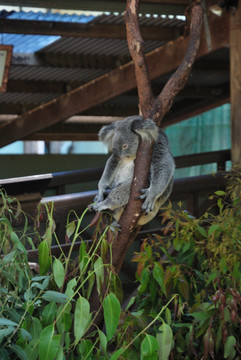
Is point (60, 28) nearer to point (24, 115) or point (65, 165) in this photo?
point (24, 115)

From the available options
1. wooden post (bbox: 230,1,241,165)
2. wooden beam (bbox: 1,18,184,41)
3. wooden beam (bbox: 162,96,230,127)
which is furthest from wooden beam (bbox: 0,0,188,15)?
wooden beam (bbox: 162,96,230,127)

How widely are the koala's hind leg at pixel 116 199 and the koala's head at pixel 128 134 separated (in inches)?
6.0

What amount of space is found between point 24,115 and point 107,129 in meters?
3.97

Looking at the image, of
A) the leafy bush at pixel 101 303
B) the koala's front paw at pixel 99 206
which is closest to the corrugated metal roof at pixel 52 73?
the leafy bush at pixel 101 303

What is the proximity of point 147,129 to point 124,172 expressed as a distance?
1.00ft

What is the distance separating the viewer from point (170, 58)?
17.2 feet

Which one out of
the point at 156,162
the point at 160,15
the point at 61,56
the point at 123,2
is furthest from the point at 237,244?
the point at 61,56

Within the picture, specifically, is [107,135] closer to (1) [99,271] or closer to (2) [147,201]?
(2) [147,201]

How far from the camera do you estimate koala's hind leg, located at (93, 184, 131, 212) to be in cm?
235

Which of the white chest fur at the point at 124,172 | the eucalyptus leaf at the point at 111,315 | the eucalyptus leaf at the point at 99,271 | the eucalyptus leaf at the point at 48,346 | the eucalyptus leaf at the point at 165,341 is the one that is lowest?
the eucalyptus leaf at the point at 165,341

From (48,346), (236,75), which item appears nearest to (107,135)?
(48,346)

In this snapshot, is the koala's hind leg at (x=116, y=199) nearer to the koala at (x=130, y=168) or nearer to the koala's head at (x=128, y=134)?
the koala at (x=130, y=168)

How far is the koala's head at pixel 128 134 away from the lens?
90.5 inches

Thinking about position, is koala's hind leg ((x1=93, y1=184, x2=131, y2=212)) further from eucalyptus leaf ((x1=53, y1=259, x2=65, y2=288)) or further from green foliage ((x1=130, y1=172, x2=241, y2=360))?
eucalyptus leaf ((x1=53, y1=259, x2=65, y2=288))
